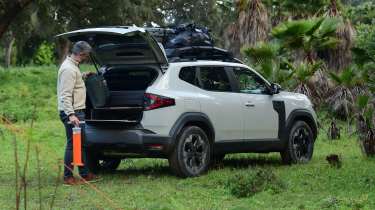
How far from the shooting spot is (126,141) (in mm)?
11039

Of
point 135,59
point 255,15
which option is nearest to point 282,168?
point 135,59

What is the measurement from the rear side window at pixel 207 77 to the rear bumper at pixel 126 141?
1.11 m

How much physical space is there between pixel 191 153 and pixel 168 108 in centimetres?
81

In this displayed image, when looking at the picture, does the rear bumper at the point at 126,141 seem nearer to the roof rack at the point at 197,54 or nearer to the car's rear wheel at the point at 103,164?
the car's rear wheel at the point at 103,164

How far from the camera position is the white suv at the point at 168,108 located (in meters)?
11.0

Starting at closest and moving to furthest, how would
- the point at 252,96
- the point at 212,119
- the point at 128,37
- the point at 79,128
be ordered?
the point at 79,128 < the point at 128,37 < the point at 212,119 < the point at 252,96

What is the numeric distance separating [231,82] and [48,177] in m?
3.12

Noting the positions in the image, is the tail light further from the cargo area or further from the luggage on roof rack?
the luggage on roof rack

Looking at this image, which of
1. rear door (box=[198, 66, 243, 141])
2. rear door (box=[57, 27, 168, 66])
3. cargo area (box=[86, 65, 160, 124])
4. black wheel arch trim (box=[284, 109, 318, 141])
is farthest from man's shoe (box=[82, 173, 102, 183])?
black wheel arch trim (box=[284, 109, 318, 141])

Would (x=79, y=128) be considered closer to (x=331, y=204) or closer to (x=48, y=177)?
(x=48, y=177)

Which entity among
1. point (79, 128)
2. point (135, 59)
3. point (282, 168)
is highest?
point (135, 59)

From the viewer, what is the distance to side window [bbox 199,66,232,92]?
1199 cm

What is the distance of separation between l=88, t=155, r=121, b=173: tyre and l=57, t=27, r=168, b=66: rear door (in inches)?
57.3

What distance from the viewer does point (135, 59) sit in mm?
11469
